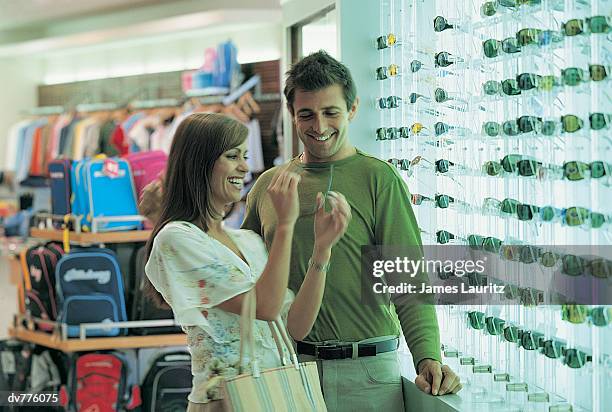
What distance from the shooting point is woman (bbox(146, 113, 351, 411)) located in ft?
7.45

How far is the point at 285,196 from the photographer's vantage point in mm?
2258

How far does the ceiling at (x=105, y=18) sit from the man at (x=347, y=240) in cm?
518

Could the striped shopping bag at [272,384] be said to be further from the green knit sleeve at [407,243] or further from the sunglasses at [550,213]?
the sunglasses at [550,213]

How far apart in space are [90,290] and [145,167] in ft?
2.53

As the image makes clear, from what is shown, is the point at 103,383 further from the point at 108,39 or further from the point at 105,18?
the point at 105,18

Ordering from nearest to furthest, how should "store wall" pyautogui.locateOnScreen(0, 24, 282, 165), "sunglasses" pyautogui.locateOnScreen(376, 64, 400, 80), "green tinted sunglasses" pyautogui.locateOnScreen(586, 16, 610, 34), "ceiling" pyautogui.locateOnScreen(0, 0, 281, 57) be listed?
"green tinted sunglasses" pyautogui.locateOnScreen(586, 16, 610, 34)
"sunglasses" pyautogui.locateOnScreen(376, 64, 400, 80)
"ceiling" pyautogui.locateOnScreen(0, 0, 281, 57)
"store wall" pyautogui.locateOnScreen(0, 24, 282, 165)

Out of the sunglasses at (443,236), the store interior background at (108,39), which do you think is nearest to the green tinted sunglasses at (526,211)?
the sunglasses at (443,236)

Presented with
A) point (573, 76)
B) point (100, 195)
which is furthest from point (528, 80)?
point (100, 195)

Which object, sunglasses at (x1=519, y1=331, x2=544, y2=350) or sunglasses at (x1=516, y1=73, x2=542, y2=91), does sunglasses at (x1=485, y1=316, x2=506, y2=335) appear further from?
sunglasses at (x1=516, y1=73, x2=542, y2=91)

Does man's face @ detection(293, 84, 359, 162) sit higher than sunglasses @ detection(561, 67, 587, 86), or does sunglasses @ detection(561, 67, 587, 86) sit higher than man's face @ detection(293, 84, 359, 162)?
sunglasses @ detection(561, 67, 587, 86)

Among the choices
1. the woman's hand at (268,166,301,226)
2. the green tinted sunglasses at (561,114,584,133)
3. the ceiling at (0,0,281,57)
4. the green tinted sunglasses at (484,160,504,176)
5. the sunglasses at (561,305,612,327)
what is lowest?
the sunglasses at (561,305,612,327)

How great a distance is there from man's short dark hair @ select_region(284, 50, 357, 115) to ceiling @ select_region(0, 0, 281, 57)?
515 centimetres

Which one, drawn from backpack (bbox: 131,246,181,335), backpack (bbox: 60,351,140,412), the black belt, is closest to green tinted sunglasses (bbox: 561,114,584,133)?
the black belt

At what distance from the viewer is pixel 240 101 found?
8.11 meters
